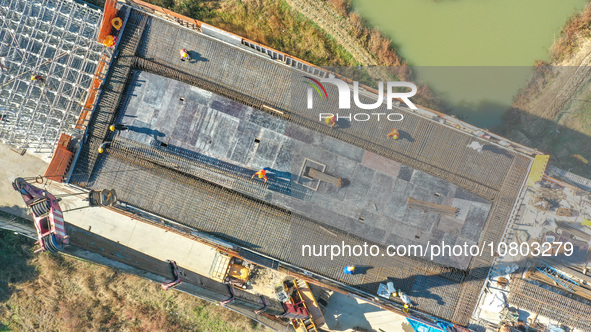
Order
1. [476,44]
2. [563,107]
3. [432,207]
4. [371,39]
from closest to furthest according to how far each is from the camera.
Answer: [432,207] < [563,107] < [371,39] < [476,44]

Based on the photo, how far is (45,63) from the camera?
26875mm

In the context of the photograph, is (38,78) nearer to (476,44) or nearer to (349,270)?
(349,270)

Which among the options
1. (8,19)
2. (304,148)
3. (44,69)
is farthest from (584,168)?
(8,19)

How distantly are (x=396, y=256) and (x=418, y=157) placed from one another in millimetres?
7969

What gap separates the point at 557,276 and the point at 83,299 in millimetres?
40556

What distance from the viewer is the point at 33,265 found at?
33.0m

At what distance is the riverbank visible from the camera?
33688 millimetres

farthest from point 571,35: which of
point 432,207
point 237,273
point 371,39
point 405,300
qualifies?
point 237,273

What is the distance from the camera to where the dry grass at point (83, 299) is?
32.9 metres

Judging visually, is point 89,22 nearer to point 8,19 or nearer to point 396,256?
point 8,19

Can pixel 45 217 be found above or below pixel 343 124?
below

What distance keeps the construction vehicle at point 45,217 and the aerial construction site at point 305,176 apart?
8.70 feet

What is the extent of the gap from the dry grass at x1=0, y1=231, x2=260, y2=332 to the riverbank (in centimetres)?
3194

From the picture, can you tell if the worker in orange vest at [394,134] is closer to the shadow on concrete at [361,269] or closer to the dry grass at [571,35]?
the shadow on concrete at [361,269]
